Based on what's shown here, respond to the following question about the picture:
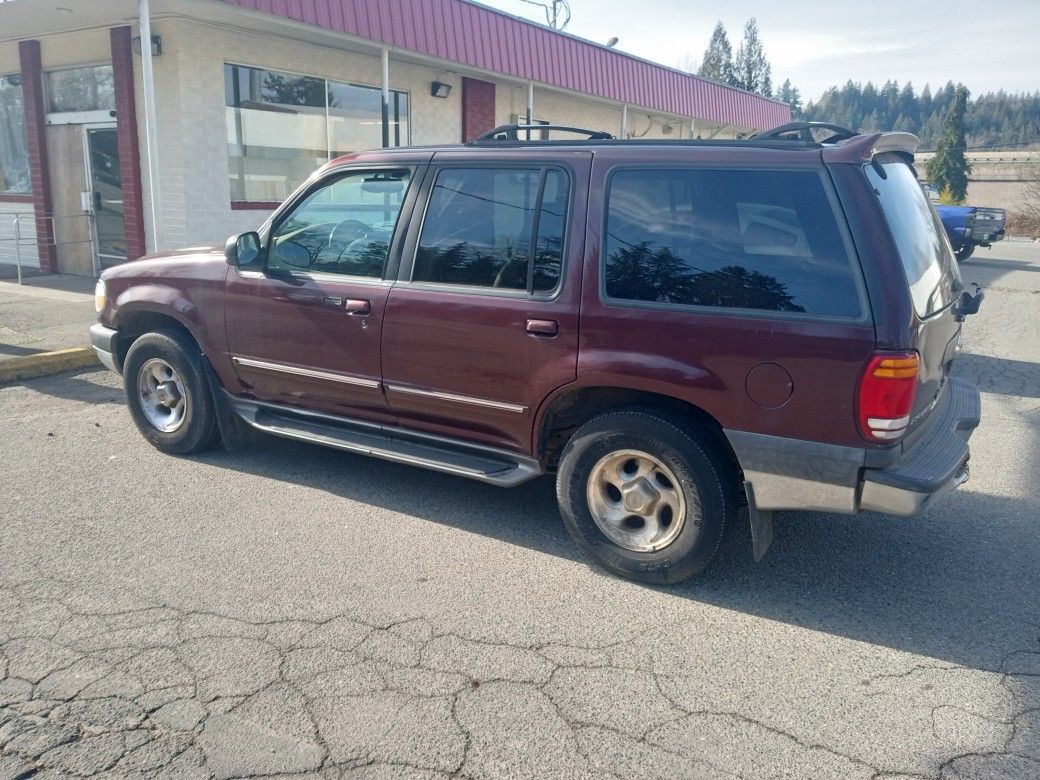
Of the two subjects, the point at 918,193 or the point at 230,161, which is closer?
the point at 918,193

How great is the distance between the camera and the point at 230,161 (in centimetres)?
1185

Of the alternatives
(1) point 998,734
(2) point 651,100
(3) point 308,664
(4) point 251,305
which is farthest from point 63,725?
(2) point 651,100

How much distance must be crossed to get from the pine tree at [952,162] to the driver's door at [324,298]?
55454 mm

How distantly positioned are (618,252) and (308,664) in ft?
7.18

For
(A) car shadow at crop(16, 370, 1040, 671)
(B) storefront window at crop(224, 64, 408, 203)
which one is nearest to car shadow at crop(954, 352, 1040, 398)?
(A) car shadow at crop(16, 370, 1040, 671)

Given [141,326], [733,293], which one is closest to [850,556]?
[733,293]

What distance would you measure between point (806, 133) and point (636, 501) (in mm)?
1864

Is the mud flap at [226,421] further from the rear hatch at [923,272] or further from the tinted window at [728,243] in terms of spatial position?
the rear hatch at [923,272]

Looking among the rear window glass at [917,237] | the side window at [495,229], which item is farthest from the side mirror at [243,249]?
the rear window glass at [917,237]

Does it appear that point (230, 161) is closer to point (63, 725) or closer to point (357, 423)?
point (357, 423)

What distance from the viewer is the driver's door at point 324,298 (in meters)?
4.72

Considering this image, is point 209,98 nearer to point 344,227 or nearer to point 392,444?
point 344,227

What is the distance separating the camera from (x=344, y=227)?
494 centimetres

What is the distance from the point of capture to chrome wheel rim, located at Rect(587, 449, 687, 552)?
12.8 ft
